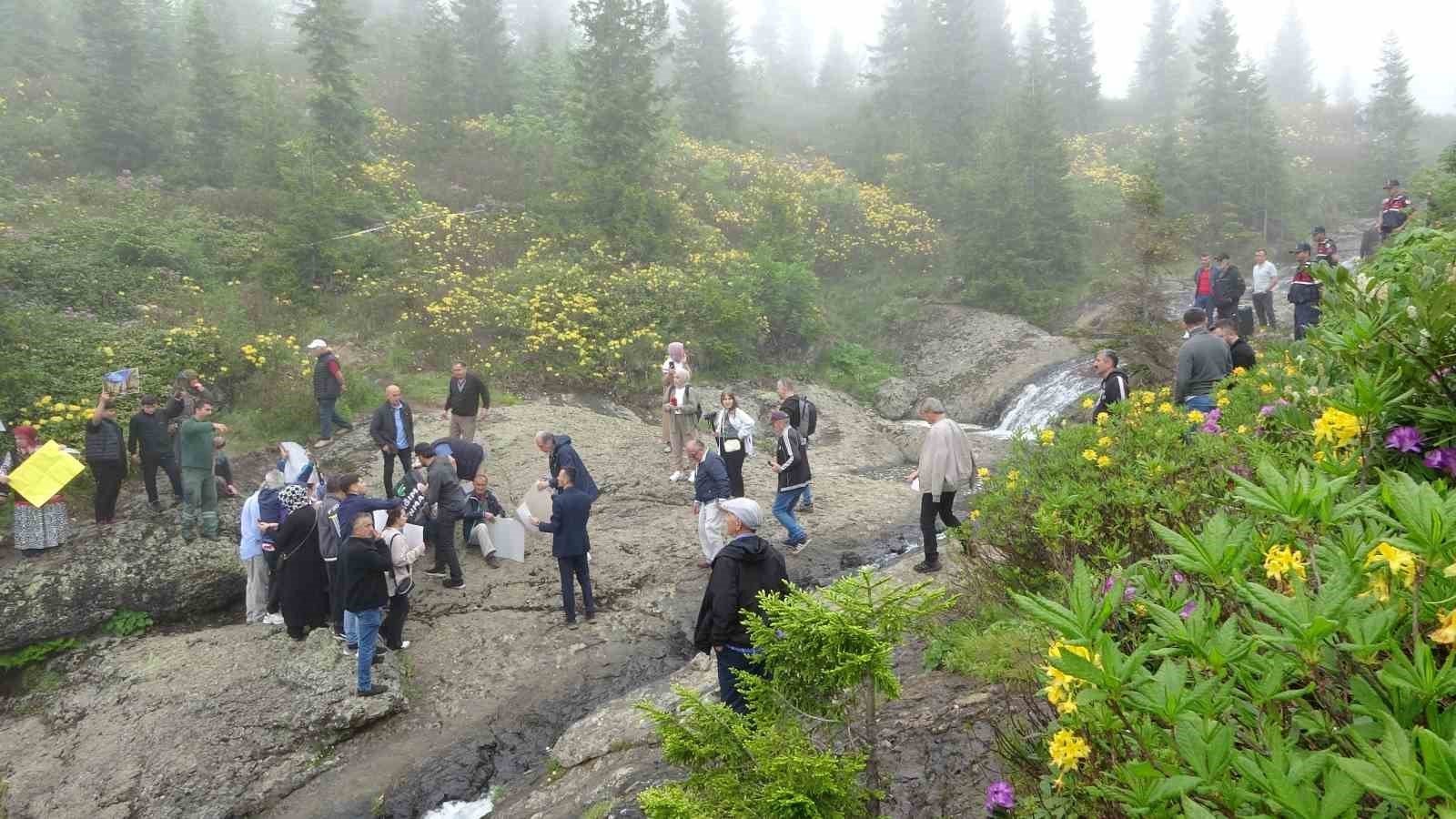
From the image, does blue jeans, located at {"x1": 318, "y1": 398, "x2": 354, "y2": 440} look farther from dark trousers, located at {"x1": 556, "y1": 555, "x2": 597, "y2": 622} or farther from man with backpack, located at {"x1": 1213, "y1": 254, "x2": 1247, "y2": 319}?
man with backpack, located at {"x1": 1213, "y1": 254, "x2": 1247, "y2": 319}

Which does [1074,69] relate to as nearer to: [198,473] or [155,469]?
[198,473]

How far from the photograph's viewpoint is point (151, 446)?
9758 millimetres

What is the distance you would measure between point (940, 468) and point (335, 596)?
6.10 metres

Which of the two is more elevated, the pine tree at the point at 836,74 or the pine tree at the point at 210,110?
the pine tree at the point at 836,74

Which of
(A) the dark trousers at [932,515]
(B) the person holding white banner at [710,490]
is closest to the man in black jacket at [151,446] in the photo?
(B) the person holding white banner at [710,490]

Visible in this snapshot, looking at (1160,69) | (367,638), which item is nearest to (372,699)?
(367,638)

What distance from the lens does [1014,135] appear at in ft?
70.0

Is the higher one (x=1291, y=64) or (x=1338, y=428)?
(x=1291, y=64)

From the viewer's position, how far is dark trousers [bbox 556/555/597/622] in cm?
815

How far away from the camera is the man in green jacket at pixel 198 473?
921 centimetres

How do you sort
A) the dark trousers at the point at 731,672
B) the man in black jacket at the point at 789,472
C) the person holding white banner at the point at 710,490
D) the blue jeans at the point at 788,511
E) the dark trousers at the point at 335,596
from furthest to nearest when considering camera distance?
the blue jeans at the point at 788,511
the man in black jacket at the point at 789,472
the person holding white banner at the point at 710,490
the dark trousers at the point at 335,596
the dark trousers at the point at 731,672

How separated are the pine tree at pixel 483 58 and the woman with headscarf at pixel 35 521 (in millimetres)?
19062

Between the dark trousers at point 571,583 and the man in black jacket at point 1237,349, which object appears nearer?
the man in black jacket at point 1237,349

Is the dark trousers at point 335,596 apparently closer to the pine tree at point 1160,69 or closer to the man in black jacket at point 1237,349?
the man in black jacket at point 1237,349
